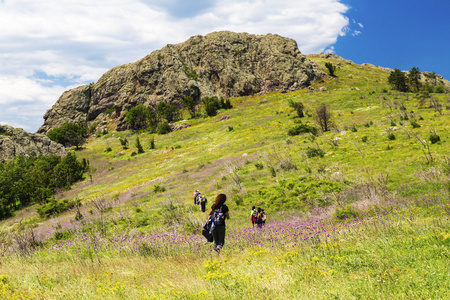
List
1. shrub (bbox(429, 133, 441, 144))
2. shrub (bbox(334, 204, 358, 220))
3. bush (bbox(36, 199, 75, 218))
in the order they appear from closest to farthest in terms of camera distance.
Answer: shrub (bbox(334, 204, 358, 220))
shrub (bbox(429, 133, 441, 144))
bush (bbox(36, 199, 75, 218))

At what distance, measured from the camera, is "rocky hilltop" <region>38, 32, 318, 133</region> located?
100688 mm

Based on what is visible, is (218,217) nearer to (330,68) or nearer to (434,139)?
(434,139)

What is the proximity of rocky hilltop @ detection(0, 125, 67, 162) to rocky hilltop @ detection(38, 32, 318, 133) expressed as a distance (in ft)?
117

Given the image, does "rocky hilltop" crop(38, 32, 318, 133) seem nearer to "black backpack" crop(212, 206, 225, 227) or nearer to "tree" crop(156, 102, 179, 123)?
"tree" crop(156, 102, 179, 123)

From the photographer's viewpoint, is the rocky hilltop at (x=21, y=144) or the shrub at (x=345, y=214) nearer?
the shrub at (x=345, y=214)

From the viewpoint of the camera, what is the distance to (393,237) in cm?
533

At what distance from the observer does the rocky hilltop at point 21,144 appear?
171ft

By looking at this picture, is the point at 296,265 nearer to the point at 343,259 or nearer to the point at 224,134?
the point at 343,259

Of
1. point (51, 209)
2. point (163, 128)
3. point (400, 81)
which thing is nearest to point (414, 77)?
point (400, 81)

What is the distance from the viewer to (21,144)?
57531mm

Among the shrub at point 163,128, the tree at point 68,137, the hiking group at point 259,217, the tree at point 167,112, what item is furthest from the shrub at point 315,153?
the tree at point 68,137

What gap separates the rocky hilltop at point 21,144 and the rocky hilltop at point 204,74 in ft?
117

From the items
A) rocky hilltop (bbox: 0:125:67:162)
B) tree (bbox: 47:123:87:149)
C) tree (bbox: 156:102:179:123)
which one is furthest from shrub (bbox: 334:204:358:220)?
tree (bbox: 156:102:179:123)

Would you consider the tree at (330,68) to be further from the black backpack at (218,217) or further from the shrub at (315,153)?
the black backpack at (218,217)
